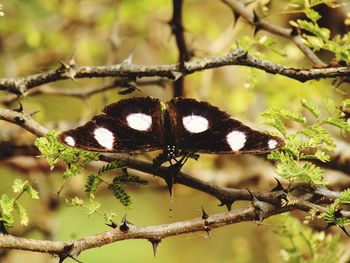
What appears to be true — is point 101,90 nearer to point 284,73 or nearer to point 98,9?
point 284,73

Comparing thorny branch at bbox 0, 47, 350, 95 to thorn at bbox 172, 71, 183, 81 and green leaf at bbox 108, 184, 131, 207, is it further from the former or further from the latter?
green leaf at bbox 108, 184, 131, 207

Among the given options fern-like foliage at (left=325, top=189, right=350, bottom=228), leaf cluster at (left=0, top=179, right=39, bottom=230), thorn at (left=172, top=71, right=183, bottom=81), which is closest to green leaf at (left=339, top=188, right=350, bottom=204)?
fern-like foliage at (left=325, top=189, right=350, bottom=228)

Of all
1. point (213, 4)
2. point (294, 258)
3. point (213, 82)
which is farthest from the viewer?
point (213, 4)

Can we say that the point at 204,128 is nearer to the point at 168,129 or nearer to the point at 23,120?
the point at 168,129

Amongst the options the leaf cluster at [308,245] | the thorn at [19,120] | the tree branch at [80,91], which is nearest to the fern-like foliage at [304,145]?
the leaf cluster at [308,245]

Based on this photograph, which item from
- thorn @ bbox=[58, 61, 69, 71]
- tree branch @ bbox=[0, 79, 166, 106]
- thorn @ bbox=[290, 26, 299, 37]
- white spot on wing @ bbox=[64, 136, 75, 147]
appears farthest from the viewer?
tree branch @ bbox=[0, 79, 166, 106]

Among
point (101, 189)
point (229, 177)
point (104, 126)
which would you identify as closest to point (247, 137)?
point (104, 126)
